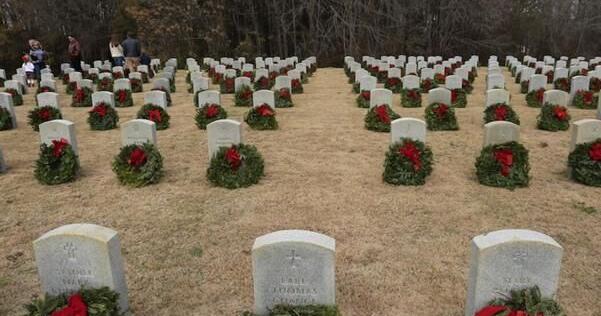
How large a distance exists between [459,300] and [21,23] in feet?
90.3

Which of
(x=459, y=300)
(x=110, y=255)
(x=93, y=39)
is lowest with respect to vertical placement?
(x=459, y=300)

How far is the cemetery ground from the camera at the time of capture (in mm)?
4527

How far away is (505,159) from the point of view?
6.91 m

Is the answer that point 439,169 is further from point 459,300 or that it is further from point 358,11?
point 358,11

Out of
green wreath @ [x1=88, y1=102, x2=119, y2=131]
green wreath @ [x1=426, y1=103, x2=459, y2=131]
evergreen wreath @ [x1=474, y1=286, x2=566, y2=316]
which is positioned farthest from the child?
evergreen wreath @ [x1=474, y1=286, x2=566, y2=316]

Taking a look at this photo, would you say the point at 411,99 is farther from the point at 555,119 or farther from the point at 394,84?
the point at 555,119

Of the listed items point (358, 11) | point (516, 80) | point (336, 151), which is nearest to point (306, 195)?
point (336, 151)

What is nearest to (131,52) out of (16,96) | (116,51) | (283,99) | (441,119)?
(116,51)

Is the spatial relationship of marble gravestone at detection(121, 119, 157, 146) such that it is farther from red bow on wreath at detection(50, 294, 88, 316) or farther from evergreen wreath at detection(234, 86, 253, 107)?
evergreen wreath at detection(234, 86, 253, 107)

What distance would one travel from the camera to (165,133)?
10.5 metres

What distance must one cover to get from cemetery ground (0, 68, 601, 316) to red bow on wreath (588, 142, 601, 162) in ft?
1.43

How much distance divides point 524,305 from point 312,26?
2463cm

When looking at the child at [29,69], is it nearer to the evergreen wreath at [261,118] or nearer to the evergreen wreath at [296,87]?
the evergreen wreath at [296,87]

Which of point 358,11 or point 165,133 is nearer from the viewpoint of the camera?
point 165,133
